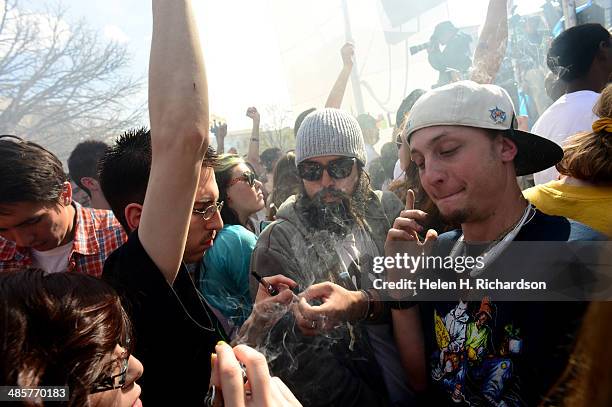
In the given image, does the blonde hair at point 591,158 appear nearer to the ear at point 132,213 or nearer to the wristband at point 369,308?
the wristband at point 369,308

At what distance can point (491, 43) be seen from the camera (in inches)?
126

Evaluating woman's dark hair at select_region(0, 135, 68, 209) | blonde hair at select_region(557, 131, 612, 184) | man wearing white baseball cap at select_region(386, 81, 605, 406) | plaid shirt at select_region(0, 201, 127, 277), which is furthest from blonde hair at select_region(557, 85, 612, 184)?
woman's dark hair at select_region(0, 135, 68, 209)

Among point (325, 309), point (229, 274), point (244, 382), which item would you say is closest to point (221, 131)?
point (229, 274)

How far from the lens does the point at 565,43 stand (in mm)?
3031

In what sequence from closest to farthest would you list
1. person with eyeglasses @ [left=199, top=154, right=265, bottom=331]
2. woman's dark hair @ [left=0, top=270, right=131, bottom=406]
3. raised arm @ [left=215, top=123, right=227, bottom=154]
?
1. woman's dark hair @ [left=0, top=270, right=131, bottom=406]
2. person with eyeglasses @ [left=199, top=154, right=265, bottom=331]
3. raised arm @ [left=215, top=123, right=227, bottom=154]

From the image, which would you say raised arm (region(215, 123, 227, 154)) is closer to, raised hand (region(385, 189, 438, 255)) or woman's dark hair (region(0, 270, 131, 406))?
raised hand (region(385, 189, 438, 255))

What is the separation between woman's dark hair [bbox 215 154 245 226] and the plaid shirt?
2.36 feet

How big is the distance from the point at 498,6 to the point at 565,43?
21.9 inches

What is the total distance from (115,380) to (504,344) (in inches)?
43.3

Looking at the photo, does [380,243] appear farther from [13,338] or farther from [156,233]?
[13,338]

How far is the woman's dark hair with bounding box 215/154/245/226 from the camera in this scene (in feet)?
9.26

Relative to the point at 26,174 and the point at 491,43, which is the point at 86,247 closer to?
the point at 26,174

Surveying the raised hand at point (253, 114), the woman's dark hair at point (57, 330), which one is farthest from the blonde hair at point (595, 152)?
the raised hand at point (253, 114)

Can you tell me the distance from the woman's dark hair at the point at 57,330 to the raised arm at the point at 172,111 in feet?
0.79
